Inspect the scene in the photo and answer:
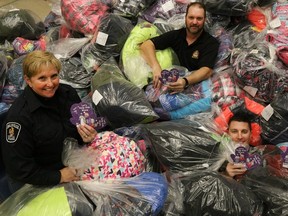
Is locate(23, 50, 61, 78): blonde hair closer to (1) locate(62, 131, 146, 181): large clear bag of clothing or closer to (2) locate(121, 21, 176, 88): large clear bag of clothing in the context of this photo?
(1) locate(62, 131, 146, 181): large clear bag of clothing

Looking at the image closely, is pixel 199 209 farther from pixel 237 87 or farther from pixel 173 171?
pixel 237 87

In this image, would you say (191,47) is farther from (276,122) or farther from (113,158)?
(113,158)

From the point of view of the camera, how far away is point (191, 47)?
7.79ft

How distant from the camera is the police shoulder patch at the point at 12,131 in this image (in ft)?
4.68

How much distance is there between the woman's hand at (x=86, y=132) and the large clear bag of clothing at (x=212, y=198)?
48cm

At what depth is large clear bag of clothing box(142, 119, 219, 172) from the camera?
5.52 ft

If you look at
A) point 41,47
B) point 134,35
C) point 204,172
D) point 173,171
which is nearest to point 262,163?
point 204,172

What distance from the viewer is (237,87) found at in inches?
86.2

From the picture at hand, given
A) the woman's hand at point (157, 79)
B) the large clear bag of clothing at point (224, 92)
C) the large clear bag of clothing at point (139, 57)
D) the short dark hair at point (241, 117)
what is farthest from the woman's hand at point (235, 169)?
the large clear bag of clothing at point (139, 57)

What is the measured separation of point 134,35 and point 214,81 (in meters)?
0.69

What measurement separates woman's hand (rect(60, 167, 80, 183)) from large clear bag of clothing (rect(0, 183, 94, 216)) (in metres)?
0.03

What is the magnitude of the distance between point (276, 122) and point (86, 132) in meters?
1.05

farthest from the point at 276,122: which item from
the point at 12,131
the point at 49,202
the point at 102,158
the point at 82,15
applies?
the point at 82,15

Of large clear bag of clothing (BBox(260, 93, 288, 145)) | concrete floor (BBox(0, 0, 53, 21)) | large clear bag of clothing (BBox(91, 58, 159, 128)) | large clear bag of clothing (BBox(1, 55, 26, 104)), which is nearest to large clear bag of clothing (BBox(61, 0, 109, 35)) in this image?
large clear bag of clothing (BBox(1, 55, 26, 104))
